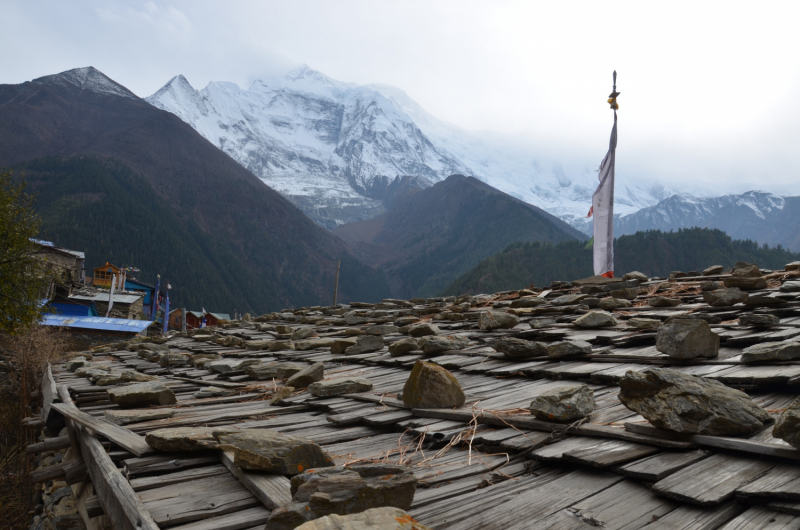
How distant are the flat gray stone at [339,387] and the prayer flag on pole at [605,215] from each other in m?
8.93

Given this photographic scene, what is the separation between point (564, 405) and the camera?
7.43ft

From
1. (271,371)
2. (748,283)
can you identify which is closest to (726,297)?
(748,283)

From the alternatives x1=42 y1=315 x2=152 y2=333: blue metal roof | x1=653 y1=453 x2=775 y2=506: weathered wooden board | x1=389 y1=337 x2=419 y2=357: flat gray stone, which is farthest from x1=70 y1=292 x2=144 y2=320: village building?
x1=653 y1=453 x2=775 y2=506: weathered wooden board

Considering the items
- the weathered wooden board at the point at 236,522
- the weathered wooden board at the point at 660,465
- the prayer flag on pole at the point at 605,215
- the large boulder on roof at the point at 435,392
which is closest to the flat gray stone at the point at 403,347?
the large boulder on roof at the point at 435,392

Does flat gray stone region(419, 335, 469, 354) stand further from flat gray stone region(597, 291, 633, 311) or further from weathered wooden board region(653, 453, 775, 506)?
weathered wooden board region(653, 453, 775, 506)

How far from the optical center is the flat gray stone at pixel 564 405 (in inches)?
88.4

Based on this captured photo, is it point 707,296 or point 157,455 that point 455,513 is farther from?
point 707,296

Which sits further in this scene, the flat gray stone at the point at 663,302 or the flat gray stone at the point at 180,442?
the flat gray stone at the point at 663,302

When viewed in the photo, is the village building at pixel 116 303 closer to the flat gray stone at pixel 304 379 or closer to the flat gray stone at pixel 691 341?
the flat gray stone at pixel 304 379

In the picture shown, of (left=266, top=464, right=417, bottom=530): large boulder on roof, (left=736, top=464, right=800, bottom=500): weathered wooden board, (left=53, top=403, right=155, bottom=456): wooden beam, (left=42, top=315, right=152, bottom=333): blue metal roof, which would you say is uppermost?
(left=736, top=464, right=800, bottom=500): weathered wooden board

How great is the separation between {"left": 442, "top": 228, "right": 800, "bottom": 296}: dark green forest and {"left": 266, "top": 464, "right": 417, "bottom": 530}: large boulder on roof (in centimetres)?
6928

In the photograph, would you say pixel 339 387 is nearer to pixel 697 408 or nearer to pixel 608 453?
pixel 608 453

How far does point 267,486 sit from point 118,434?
1.46 meters

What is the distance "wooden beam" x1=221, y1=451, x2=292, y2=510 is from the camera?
5.86 feet
